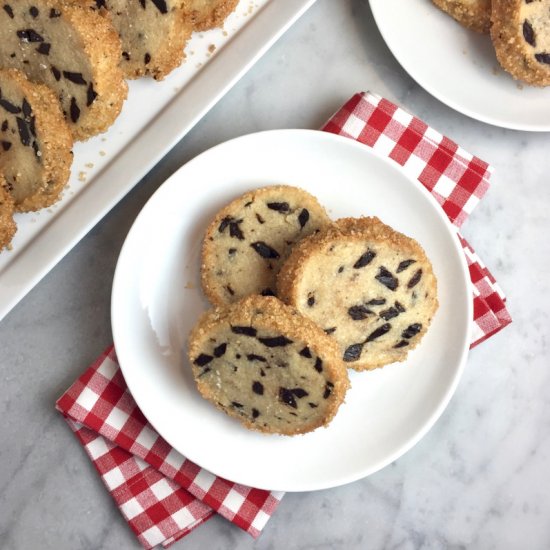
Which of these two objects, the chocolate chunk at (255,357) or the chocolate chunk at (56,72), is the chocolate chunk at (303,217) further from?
the chocolate chunk at (56,72)

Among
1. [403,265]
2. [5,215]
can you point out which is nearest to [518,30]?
[403,265]

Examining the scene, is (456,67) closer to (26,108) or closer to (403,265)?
(403,265)

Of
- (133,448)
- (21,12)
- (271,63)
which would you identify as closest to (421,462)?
(133,448)

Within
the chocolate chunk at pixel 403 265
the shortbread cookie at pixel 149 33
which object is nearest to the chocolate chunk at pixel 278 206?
the chocolate chunk at pixel 403 265

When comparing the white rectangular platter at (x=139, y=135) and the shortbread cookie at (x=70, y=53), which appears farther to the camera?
the white rectangular platter at (x=139, y=135)

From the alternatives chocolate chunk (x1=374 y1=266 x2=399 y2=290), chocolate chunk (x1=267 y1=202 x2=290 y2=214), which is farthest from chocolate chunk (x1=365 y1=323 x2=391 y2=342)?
chocolate chunk (x1=267 y1=202 x2=290 y2=214)
